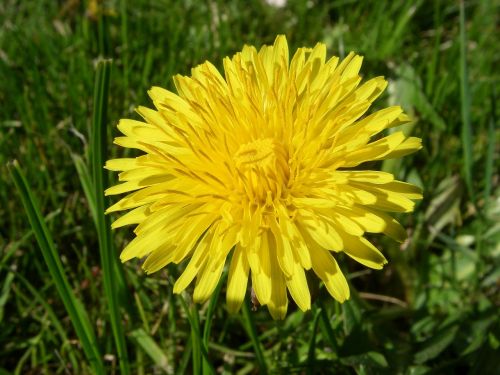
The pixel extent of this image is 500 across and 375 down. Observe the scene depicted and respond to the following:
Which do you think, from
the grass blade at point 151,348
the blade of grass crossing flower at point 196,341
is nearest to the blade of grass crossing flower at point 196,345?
the blade of grass crossing flower at point 196,341

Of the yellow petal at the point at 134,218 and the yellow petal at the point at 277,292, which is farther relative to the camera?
the yellow petal at the point at 134,218

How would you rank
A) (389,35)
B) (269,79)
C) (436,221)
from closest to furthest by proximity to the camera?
(269,79) < (436,221) < (389,35)

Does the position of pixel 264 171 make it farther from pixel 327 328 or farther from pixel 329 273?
pixel 327 328

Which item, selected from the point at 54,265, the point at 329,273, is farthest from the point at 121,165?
the point at 329,273

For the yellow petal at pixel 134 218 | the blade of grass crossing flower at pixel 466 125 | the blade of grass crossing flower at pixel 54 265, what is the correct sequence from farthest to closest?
1. the blade of grass crossing flower at pixel 466 125
2. the yellow petal at pixel 134 218
3. the blade of grass crossing flower at pixel 54 265

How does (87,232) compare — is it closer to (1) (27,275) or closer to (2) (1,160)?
(1) (27,275)

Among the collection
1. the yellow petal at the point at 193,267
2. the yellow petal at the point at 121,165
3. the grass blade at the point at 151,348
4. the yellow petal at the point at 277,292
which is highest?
the yellow petal at the point at 121,165

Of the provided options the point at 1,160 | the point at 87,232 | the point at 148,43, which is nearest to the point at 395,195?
the point at 87,232

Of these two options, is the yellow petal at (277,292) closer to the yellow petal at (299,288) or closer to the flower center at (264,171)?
the yellow petal at (299,288)

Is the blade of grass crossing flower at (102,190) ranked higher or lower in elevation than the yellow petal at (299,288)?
higher
